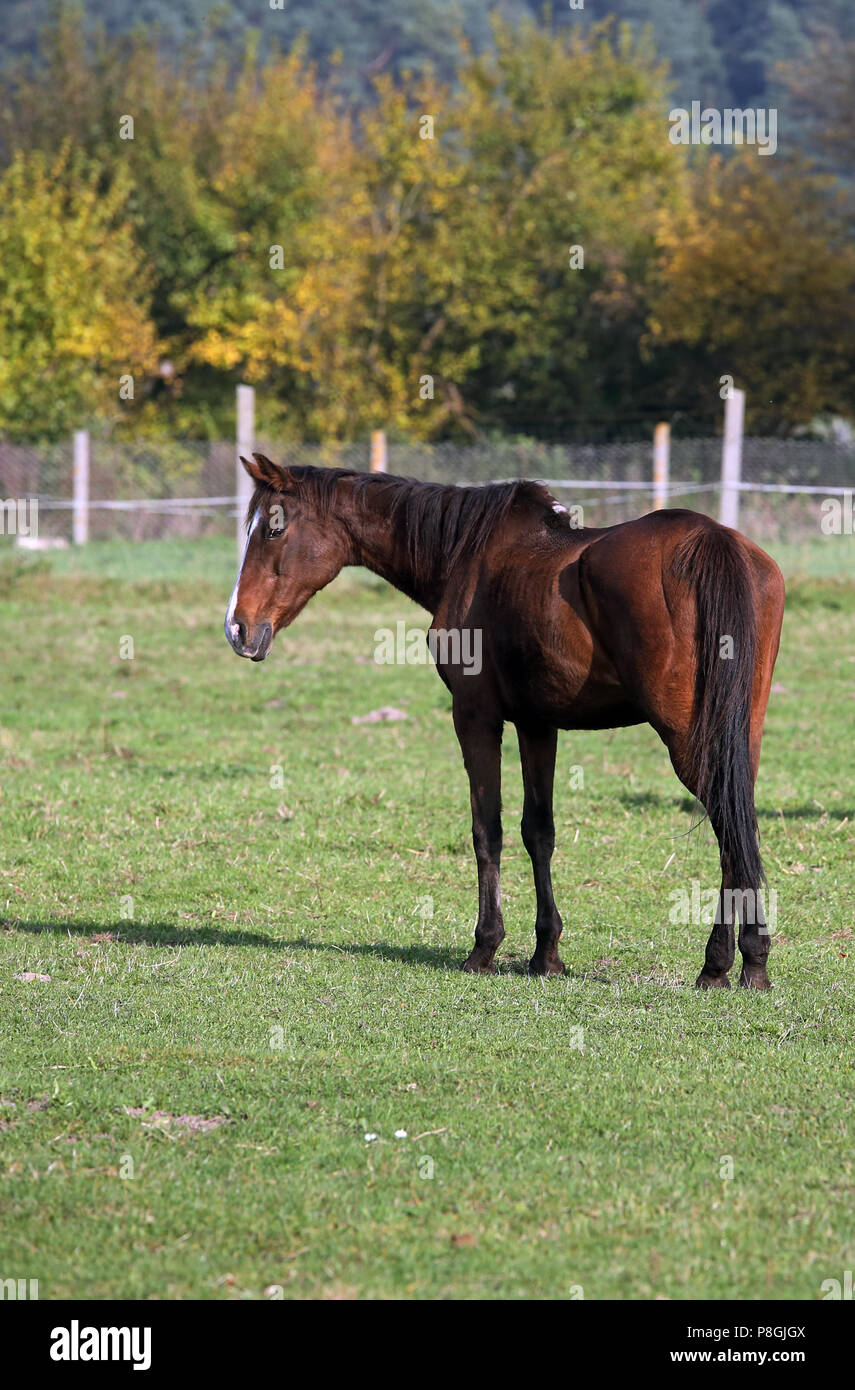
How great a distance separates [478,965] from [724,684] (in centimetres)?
170

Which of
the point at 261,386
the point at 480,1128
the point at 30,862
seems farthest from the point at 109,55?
the point at 480,1128

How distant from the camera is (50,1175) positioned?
4285 millimetres

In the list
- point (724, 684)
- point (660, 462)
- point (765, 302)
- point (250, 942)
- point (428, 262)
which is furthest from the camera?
point (428, 262)

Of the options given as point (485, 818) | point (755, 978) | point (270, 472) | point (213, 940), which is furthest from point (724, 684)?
point (213, 940)

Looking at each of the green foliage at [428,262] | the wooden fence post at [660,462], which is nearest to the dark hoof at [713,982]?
the wooden fence post at [660,462]

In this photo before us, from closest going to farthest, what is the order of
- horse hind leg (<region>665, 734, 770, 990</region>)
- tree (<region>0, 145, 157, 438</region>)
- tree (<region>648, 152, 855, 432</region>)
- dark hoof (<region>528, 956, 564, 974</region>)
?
horse hind leg (<region>665, 734, 770, 990</region>)
dark hoof (<region>528, 956, 564, 974</region>)
tree (<region>0, 145, 157, 438</region>)
tree (<region>648, 152, 855, 432</region>)

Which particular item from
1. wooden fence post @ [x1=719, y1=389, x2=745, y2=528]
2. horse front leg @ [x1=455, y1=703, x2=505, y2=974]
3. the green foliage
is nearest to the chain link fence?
wooden fence post @ [x1=719, y1=389, x2=745, y2=528]

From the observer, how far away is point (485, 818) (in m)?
6.59

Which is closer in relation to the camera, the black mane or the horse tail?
the horse tail

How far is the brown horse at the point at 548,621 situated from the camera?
5.81m

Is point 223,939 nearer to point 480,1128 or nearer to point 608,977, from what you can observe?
point 608,977

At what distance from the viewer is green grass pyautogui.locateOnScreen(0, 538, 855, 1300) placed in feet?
12.7

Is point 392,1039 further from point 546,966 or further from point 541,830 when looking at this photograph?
point 541,830

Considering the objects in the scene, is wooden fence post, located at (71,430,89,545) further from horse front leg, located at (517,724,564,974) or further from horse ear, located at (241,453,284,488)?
horse front leg, located at (517,724,564,974)
